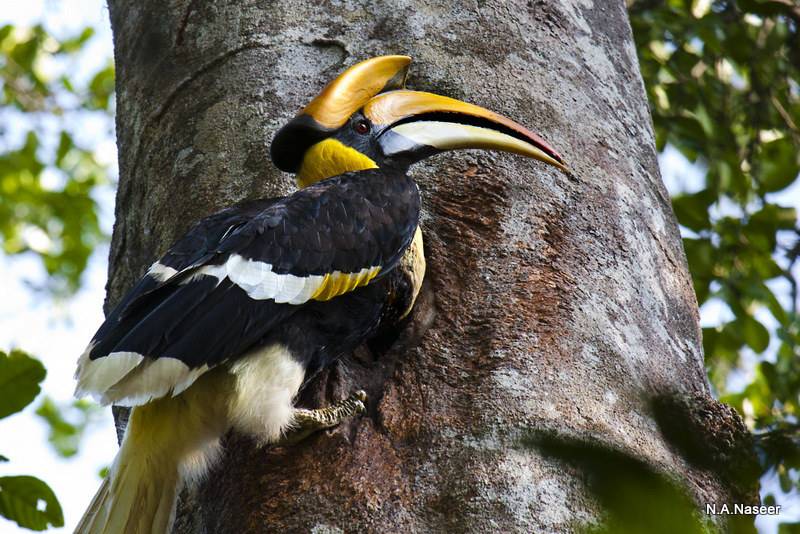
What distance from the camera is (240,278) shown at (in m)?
1.51

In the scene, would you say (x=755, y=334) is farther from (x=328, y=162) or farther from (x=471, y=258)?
(x=328, y=162)

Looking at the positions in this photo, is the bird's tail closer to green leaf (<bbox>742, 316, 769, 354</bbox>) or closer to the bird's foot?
the bird's foot

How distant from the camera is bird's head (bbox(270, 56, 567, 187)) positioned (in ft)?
5.70

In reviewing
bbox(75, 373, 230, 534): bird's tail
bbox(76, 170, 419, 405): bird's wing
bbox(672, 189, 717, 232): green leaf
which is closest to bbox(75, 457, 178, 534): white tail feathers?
bbox(75, 373, 230, 534): bird's tail

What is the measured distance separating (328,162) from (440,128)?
0.95 feet

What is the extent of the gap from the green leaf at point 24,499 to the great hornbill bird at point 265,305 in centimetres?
15

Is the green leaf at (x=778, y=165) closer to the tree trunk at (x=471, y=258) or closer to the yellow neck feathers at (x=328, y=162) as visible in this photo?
the tree trunk at (x=471, y=258)

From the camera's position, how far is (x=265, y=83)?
1.95m

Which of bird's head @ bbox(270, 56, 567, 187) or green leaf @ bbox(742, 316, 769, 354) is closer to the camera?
bird's head @ bbox(270, 56, 567, 187)

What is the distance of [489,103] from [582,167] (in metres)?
0.27

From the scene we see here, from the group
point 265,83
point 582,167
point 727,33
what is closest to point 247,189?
point 265,83

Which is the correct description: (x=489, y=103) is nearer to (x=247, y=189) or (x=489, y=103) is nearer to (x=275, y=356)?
(x=247, y=189)

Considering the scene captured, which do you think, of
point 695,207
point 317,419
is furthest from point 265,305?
point 695,207

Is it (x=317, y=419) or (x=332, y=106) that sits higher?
(x=332, y=106)
